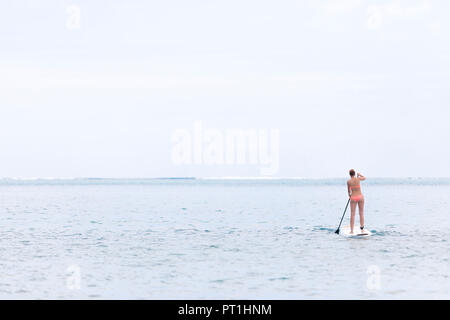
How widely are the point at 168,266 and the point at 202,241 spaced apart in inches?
313

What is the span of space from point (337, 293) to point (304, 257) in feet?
21.3

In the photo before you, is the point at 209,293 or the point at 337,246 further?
the point at 337,246

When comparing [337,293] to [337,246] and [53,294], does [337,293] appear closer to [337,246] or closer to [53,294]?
[53,294]

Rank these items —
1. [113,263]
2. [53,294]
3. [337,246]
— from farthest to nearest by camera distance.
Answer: [337,246] → [113,263] → [53,294]

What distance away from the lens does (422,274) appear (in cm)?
1855

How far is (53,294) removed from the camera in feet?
52.4

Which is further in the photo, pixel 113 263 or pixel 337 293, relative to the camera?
pixel 113 263
